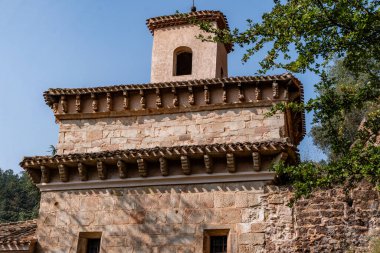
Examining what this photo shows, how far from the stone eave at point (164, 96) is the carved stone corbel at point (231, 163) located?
7.52 feet

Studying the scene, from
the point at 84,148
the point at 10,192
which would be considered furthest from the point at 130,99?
the point at 10,192

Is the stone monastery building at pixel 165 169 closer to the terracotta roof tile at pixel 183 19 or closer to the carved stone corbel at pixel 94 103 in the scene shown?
the carved stone corbel at pixel 94 103

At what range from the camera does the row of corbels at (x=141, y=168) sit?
497 inches

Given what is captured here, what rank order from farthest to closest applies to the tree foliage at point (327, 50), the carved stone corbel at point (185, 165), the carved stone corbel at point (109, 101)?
the carved stone corbel at point (109, 101), the carved stone corbel at point (185, 165), the tree foliage at point (327, 50)

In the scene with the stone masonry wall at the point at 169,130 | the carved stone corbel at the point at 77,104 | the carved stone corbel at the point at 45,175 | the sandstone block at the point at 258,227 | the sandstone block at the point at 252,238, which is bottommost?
the sandstone block at the point at 252,238

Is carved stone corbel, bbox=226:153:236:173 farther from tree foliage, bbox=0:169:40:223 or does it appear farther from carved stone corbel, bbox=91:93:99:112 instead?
tree foliage, bbox=0:169:40:223

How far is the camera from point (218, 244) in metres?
12.6

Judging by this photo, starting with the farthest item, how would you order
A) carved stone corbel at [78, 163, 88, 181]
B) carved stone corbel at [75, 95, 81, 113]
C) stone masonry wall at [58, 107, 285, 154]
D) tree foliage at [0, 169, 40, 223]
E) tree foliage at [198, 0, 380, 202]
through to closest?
tree foliage at [0, 169, 40, 223]
carved stone corbel at [75, 95, 81, 113]
stone masonry wall at [58, 107, 285, 154]
carved stone corbel at [78, 163, 88, 181]
tree foliage at [198, 0, 380, 202]

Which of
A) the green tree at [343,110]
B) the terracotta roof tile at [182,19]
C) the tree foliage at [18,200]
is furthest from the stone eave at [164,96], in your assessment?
the tree foliage at [18,200]

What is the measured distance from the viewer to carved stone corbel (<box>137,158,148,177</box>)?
13038 millimetres

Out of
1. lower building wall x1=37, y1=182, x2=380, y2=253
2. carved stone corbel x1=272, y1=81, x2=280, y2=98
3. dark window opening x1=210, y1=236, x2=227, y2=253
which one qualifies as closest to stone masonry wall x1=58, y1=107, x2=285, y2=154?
carved stone corbel x1=272, y1=81, x2=280, y2=98

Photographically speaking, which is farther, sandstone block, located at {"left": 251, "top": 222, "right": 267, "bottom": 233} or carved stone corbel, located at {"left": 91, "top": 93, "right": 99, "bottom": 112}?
carved stone corbel, located at {"left": 91, "top": 93, "right": 99, "bottom": 112}

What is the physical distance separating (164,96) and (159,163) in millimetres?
2423

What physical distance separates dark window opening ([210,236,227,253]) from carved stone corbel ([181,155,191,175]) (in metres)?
1.61
